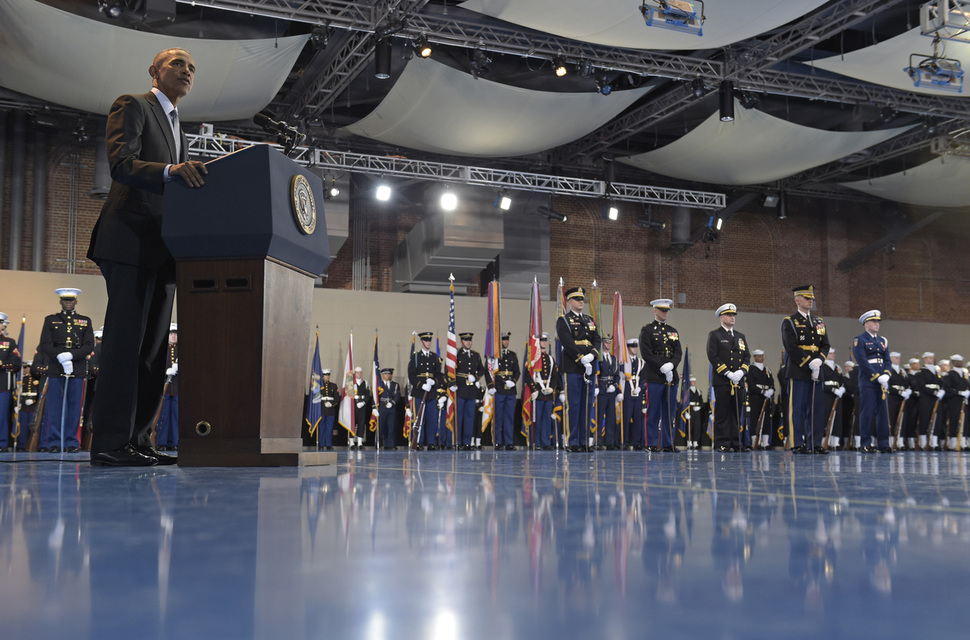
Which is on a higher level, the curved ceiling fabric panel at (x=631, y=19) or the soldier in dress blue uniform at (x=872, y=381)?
the curved ceiling fabric panel at (x=631, y=19)

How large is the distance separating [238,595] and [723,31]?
869 centimetres

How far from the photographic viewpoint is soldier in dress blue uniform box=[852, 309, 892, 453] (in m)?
7.72

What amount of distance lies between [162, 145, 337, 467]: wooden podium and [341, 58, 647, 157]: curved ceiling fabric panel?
731 centimetres

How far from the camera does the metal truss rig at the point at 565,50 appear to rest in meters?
8.41

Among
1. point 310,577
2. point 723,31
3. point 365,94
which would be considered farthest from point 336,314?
point 310,577

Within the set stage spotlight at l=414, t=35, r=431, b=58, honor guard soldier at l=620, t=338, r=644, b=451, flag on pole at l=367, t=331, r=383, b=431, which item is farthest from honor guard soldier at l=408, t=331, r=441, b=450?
stage spotlight at l=414, t=35, r=431, b=58

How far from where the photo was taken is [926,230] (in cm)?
1645

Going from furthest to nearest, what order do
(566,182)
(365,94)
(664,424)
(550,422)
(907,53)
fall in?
(566,182) < (365,94) < (550,422) < (907,53) < (664,424)

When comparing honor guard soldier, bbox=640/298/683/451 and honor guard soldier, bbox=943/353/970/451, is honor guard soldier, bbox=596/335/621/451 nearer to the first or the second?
honor guard soldier, bbox=640/298/683/451

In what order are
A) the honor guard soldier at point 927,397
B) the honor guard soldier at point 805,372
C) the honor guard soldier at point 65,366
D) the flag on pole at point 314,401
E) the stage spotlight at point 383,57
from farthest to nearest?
the honor guard soldier at point 927,397, the flag on pole at point 314,401, the stage spotlight at point 383,57, the honor guard soldier at point 65,366, the honor guard soldier at point 805,372

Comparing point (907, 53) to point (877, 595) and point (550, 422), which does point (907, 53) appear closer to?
point (550, 422)

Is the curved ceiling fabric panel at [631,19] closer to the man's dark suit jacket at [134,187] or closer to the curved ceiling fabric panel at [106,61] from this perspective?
the curved ceiling fabric panel at [106,61]

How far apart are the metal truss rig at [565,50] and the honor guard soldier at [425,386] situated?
151 inches

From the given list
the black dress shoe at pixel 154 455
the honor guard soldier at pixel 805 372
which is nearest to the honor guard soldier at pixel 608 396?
the honor guard soldier at pixel 805 372
